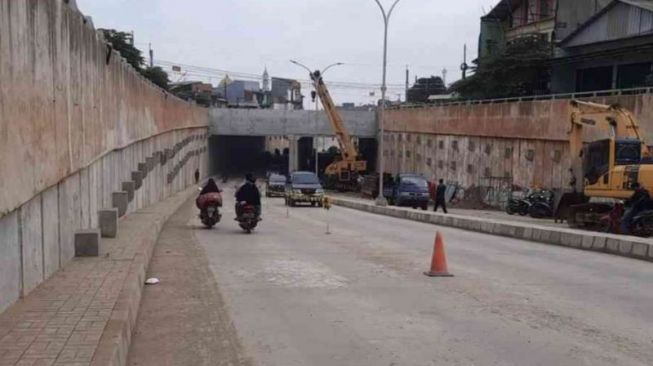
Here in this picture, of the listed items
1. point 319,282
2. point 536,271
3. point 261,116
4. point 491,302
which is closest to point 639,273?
point 536,271

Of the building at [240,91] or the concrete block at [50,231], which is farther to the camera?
the building at [240,91]

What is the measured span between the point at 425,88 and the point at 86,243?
4503 inches

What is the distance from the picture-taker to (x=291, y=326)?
27.8ft

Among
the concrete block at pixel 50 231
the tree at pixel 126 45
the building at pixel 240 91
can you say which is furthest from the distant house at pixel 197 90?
the concrete block at pixel 50 231

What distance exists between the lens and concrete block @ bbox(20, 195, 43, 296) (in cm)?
820

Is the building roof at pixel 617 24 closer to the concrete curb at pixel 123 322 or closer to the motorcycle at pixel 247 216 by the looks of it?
the motorcycle at pixel 247 216

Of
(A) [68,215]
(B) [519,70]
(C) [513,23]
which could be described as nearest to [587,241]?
(A) [68,215]

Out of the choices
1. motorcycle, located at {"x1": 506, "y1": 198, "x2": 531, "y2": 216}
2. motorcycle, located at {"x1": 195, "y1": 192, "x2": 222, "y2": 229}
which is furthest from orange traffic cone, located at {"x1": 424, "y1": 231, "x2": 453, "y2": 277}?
motorcycle, located at {"x1": 506, "y1": 198, "x2": 531, "y2": 216}

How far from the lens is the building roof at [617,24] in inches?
1830

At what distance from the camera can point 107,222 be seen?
561 inches

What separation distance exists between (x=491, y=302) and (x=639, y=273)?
15.4 ft

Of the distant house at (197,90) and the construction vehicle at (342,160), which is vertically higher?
the distant house at (197,90)

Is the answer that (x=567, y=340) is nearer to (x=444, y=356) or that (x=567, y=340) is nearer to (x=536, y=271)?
(x=444, y=356)

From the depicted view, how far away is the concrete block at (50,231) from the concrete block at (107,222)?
12.7 feet
